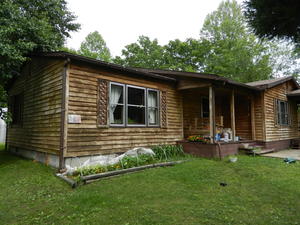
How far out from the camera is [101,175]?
5016 mm

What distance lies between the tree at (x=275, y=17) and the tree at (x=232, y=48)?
20775mm

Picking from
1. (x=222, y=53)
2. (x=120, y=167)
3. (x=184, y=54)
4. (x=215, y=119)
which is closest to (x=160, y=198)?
(x=120, y=167)

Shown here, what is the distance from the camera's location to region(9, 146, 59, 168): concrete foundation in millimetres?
6223

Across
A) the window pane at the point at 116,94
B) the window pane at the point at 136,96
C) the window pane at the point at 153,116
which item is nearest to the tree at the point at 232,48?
the window pane at the point at 153,116

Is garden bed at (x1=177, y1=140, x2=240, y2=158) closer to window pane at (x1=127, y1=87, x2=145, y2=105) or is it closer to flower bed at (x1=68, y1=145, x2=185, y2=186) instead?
flower bed at (x1=68, y1=145, x2=185, y2=186)

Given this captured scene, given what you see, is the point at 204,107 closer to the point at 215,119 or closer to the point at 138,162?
the point at 215,119

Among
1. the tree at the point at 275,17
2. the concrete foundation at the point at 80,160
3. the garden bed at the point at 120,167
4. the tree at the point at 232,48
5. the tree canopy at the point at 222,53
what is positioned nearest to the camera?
the tree at the point at 275,17

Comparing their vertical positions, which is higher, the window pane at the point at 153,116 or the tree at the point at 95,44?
the tree at the point at 95,44

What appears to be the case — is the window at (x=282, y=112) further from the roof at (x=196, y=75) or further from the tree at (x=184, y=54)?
the tree at (x=184, y=54)

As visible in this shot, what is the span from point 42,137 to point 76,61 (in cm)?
297

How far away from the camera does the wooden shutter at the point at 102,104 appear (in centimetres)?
659

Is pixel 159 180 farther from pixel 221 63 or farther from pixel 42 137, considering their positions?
pixel 221 63

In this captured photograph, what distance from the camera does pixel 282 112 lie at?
1238 centimetres

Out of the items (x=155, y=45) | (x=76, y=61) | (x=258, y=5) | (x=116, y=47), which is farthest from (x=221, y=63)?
(x=258, y=5)
